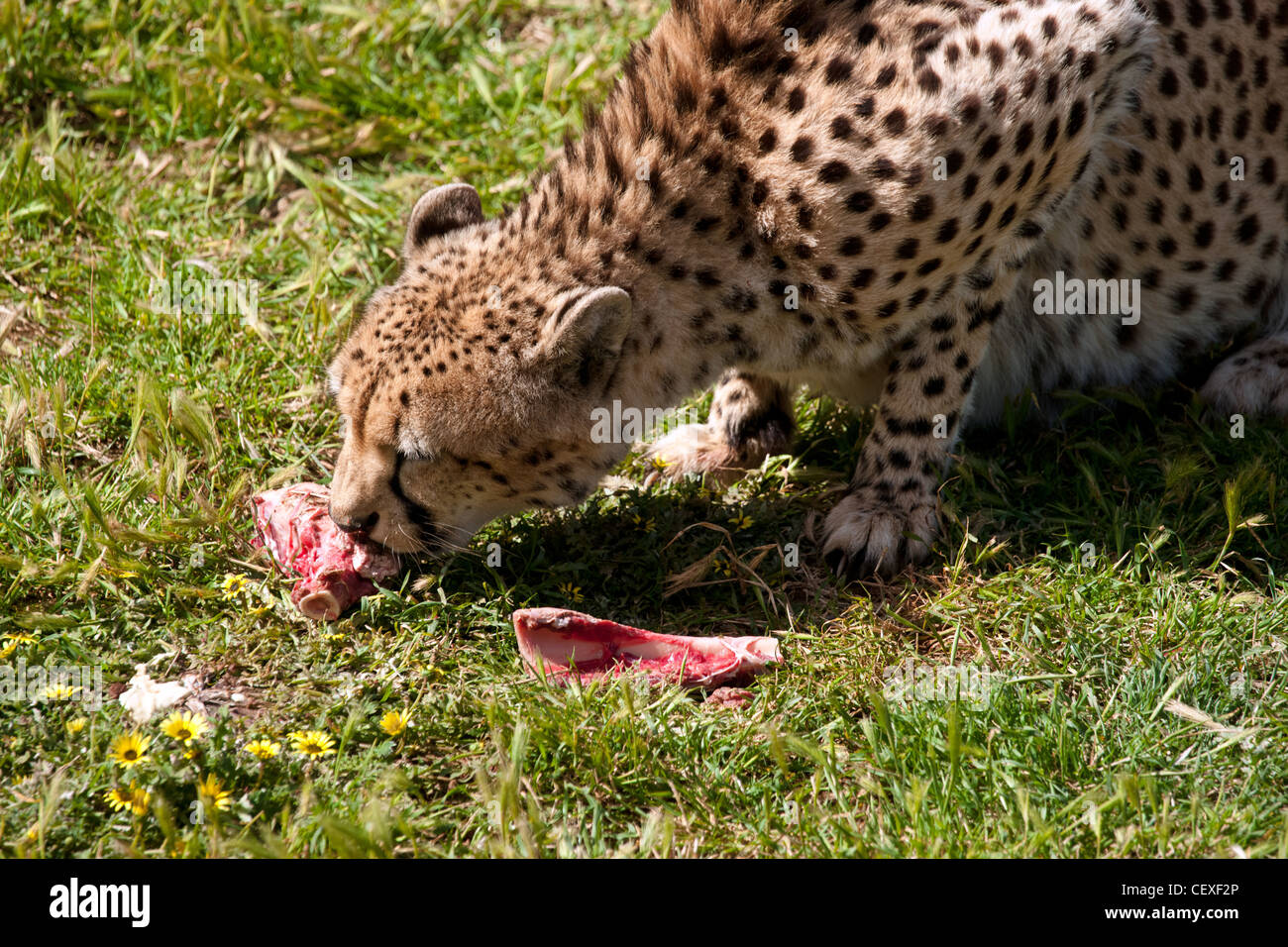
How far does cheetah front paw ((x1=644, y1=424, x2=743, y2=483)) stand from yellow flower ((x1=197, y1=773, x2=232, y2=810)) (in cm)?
208

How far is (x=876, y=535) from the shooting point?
4.30m

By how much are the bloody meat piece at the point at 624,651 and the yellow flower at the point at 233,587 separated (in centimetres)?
92

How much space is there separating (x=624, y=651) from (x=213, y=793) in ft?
4.04

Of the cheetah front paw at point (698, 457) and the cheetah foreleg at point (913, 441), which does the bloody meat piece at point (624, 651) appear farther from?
the cheetah front paw at point (698, 457)

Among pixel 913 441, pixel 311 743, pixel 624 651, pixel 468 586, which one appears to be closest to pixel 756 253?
pixel 913 441

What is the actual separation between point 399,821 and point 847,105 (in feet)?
7.68

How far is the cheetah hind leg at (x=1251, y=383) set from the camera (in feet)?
15.6

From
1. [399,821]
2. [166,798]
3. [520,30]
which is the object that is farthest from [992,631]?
[520,30]

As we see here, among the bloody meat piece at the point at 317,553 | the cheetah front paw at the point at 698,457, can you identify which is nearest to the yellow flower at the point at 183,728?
the bloody meat piece at the point at 317,553

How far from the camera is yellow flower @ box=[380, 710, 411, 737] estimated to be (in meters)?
3.51

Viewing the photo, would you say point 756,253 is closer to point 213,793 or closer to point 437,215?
A: point 437,215

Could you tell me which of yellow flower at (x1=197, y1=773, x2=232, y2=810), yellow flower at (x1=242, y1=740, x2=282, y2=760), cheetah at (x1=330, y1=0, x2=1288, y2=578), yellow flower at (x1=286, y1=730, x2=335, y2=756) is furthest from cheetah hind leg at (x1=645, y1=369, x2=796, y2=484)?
yellow flower at (x1=197, y1=773, x2=232, y2=810)

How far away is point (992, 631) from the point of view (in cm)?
406

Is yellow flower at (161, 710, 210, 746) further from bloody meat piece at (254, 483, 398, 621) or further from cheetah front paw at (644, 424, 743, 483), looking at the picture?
cheetah front paw at (644, 424, 743, 483)
